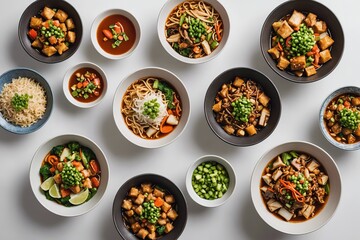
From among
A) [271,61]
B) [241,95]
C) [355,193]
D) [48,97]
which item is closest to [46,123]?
[48,97]

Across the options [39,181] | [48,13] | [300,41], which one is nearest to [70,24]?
[48,13]

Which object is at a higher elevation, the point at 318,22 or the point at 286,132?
the point at 318,22

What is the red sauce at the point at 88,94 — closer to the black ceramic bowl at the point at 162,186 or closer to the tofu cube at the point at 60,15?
the tofu cube at the point at 60,15

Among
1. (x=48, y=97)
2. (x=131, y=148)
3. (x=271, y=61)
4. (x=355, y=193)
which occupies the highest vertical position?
(x=271, y=61)

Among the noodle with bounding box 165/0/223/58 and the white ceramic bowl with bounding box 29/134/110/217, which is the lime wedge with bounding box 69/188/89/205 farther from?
the noodle with bounding box 165/0/223/58

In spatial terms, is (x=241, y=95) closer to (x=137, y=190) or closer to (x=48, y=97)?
(x=137, y=190)

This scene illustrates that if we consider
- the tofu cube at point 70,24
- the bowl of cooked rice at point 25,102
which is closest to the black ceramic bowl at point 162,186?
the bowl of cooked rice at point 25,102
